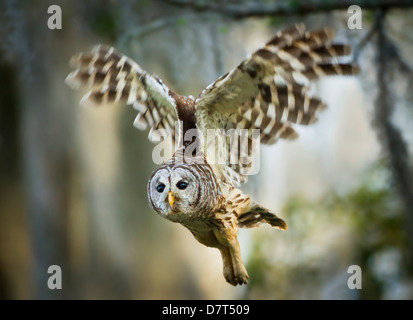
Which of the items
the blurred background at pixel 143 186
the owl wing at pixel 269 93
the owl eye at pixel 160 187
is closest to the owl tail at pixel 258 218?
the owl wing at pixel 269 93

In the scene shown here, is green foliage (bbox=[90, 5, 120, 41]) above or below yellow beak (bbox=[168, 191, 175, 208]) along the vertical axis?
above

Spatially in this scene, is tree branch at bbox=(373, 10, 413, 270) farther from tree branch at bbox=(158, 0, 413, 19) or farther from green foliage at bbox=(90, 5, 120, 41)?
green foliage at bbox=(90, 5, 120, 41)

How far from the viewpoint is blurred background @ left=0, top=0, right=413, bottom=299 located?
12.3 feet

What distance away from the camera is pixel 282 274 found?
480cm

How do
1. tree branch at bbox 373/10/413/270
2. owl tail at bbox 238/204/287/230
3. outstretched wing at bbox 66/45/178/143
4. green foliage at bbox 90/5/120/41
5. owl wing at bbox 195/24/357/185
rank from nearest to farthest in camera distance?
1. owl wing at bbox 195/24/357/185
2. outstretched wing at bbox 66/45/178/143
3. owl tail at bbox 238/204/287/230
4. tree branch at bbox 373/10/413/270
5. green foliage at bbox 90/5/120/41

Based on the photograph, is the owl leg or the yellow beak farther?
the owl leg

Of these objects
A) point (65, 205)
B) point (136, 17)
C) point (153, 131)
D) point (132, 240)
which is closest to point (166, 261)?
point (132, 240)

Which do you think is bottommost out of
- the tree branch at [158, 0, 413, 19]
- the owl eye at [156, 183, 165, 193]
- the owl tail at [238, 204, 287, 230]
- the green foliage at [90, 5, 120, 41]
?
the owl eye at [156, 183, 165, 193]

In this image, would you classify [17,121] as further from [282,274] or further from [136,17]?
[282,274]

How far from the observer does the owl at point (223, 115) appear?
1.47 m

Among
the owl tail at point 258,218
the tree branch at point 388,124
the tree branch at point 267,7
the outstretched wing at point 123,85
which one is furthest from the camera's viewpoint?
the tree branch at point 267,7

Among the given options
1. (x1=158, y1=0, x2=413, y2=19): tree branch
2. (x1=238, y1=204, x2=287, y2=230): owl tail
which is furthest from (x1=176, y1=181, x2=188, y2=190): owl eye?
(x1=158, y1=0, x2=413, y2=19): tree branch

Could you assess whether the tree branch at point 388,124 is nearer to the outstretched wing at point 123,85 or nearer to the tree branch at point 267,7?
the tree branch at point 267,7

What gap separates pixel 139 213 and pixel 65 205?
762 millimetres
